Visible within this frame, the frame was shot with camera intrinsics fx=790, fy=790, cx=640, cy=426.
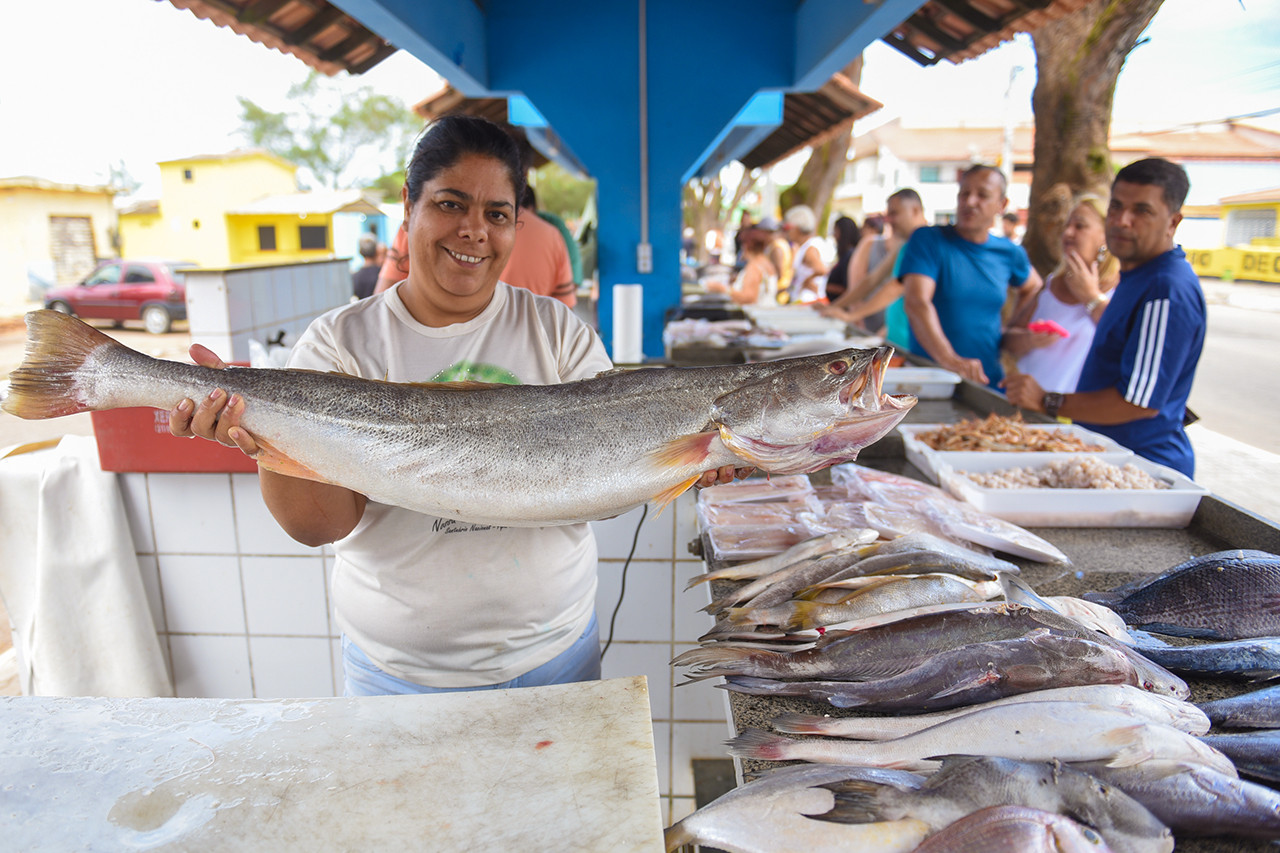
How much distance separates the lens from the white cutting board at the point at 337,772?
134 cm

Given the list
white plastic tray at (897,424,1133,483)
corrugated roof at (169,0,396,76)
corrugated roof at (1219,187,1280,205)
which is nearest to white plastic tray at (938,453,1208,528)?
white plastic tray at (897,424,1133,483)

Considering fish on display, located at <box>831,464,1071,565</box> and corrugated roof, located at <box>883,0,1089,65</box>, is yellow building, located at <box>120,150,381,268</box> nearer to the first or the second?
corrugated roof, located at <box>883,0,1089,65</box>

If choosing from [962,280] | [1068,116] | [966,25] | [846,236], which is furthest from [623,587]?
[846,236]

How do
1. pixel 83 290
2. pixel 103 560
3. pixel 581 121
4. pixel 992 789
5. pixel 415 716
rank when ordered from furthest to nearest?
1. pixel 83 290
2. pixel 581 121
3. pixel 103 560
4. pixel 415 716
5. pixel 992 789

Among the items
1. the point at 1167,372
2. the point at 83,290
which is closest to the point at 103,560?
the point at 1167,372

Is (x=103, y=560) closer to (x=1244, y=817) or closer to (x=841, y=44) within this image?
(x=1244, y=817)

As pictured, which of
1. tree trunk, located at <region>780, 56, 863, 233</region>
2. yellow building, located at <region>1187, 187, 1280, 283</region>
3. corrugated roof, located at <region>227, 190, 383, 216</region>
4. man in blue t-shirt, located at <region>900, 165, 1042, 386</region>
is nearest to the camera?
man in blue t-shirt, located at <region>900, 165, 1042, 386</region>

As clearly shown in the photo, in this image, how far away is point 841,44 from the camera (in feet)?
18.6

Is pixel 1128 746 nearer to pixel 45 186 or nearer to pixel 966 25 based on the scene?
pixel 966 25

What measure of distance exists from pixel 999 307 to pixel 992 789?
495 centimetres

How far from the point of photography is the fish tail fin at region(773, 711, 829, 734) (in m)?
1.48

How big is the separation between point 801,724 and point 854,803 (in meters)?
0.25

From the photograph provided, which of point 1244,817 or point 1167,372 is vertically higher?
point 1167,372

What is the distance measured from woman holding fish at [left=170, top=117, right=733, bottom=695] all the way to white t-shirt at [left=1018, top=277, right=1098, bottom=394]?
13.8 feet
